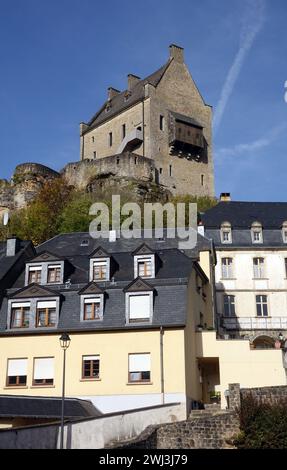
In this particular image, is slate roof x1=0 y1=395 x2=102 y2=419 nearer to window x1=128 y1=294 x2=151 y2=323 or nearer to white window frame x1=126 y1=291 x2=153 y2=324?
white window frame x1=126 y1=291 x2=153 y2=324

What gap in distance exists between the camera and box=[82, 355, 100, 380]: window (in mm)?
25930

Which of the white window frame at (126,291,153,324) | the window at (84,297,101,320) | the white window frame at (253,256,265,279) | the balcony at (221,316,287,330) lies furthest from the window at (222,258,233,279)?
the window at (84,297,101,320)

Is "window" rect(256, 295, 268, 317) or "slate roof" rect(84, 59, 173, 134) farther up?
"slate roof" rect(84, 59, 173, 134)

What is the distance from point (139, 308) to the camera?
26625 millimetres

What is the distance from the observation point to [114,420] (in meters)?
19.8

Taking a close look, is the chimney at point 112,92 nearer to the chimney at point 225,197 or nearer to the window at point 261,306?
the chimney at point 225,197

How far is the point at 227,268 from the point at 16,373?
18.3 meters

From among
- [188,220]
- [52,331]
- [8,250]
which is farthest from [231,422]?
[188,220]

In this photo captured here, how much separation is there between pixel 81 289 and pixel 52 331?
2110mm

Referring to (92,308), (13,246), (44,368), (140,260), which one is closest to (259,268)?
(140,260)

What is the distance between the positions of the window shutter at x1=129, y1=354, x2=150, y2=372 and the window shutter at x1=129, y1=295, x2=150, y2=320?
1.58 meters

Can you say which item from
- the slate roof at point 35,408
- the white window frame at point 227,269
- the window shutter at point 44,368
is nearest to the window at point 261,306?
the white window frame at point 227,269

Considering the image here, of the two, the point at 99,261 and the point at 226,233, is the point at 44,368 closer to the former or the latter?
the point at 99,261
